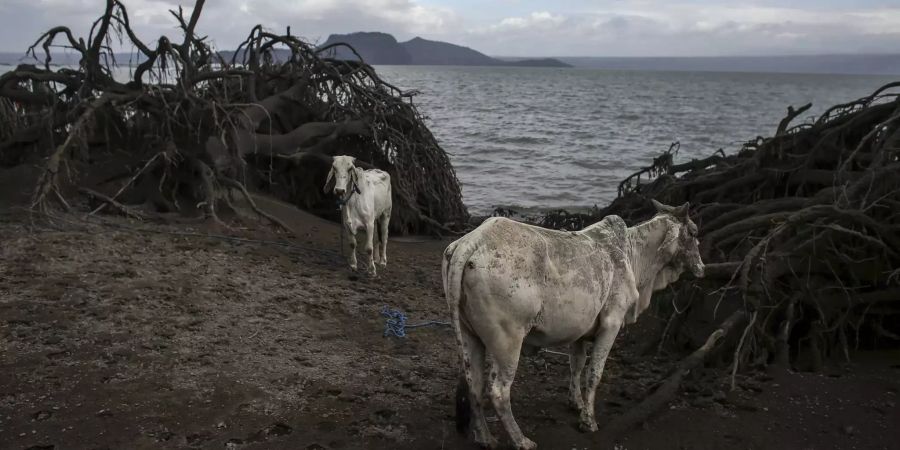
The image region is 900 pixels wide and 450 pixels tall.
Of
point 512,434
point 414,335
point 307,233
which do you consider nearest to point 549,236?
point 512,434

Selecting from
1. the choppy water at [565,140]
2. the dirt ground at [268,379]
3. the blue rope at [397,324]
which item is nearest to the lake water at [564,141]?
the choppy water at [565,140]

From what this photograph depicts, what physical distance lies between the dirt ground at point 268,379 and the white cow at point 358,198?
1.37 m

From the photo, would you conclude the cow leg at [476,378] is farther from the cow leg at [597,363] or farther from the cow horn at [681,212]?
the cow horn at [681,212]

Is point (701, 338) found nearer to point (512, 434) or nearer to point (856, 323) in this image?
point (856, 323)

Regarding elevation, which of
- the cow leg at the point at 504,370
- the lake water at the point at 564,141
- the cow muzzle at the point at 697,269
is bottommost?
the lake water at the point at 564,141

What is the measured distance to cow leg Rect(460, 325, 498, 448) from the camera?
17.4 feet

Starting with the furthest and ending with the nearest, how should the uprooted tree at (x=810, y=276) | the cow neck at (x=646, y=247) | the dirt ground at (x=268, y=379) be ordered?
the uprooted tree at (x=810, y=276)
the cow neck at (x=646, y=247)
the dirt ground at (x=268, y=379)

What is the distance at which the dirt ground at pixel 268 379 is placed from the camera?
5.44 metres

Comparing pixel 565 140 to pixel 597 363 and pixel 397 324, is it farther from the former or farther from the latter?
pixel 597 363

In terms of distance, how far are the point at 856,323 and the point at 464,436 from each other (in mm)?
4359

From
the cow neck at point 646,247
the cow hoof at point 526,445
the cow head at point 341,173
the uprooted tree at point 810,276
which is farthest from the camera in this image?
the cow head at point 341,173

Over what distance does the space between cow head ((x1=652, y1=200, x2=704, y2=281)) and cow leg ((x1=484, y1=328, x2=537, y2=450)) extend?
1.72m

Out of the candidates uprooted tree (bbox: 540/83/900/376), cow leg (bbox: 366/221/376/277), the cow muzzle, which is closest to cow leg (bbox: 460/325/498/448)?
the cow muzzle

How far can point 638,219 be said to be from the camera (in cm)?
1116
